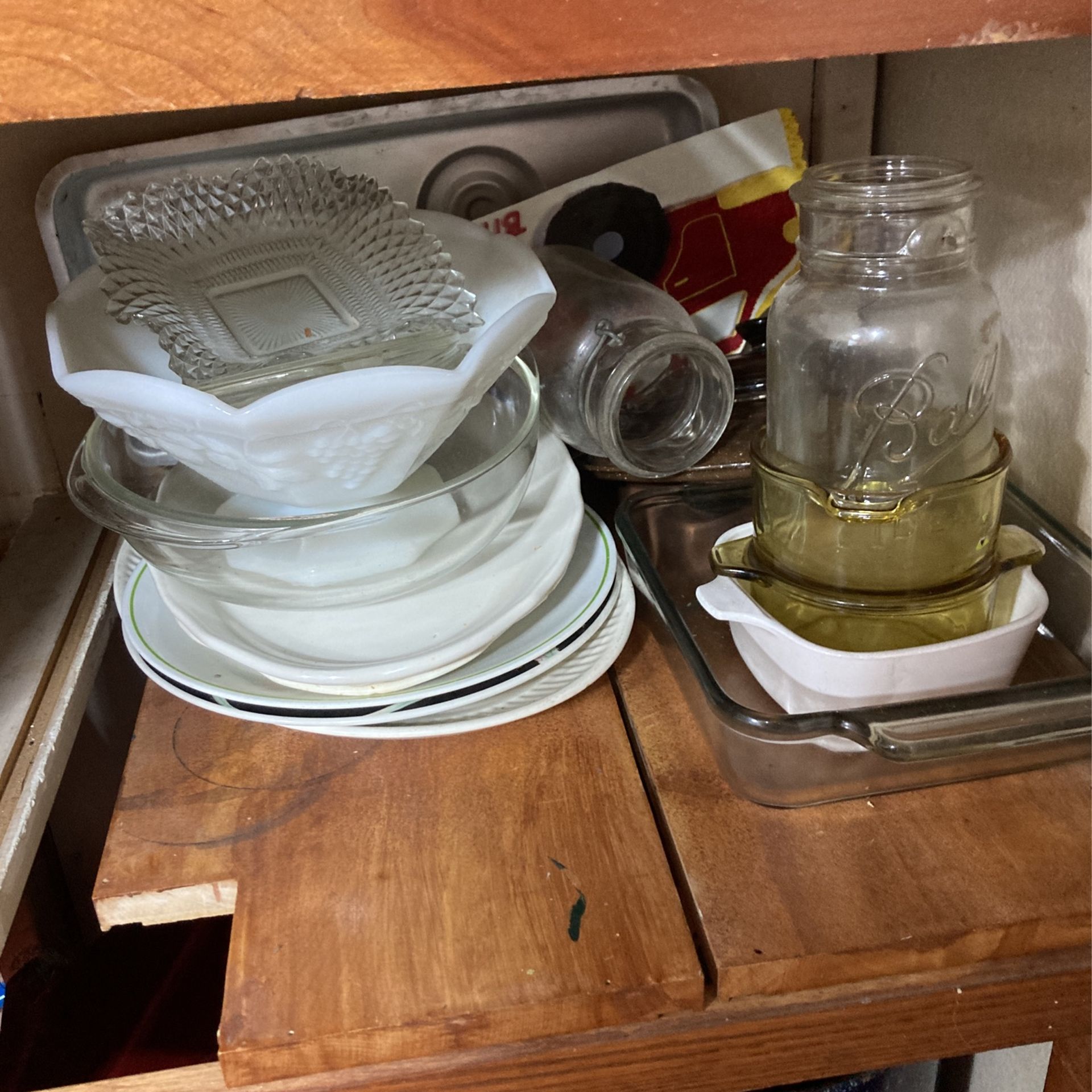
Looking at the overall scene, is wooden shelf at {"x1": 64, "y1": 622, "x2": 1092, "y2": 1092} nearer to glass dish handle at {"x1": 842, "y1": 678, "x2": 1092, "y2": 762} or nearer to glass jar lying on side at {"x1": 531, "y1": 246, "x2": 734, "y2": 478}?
glass dish handle at {"x1": 842, "y1": 678, "x2": 1092, "y2": 762}

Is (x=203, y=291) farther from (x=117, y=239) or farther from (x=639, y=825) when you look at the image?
(x=639, y=825)

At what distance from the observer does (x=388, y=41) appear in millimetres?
283

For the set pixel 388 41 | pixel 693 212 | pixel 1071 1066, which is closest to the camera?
pixel 388 41

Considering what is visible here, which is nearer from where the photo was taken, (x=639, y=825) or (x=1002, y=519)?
(x=639, y=825)

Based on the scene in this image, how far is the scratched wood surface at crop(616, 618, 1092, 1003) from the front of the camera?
0.34 meters

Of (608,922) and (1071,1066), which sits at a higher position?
(608,922)

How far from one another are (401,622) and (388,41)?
0.26 metres

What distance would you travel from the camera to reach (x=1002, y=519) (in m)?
0.50

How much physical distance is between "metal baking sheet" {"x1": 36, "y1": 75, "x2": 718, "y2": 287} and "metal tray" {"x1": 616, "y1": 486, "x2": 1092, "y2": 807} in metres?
0.29

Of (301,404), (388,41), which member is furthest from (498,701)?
(388,41)

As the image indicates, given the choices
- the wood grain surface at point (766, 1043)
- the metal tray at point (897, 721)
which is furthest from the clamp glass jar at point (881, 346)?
the wood grain surface at point (766, 1043)

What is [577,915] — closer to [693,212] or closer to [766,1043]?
[766,1043]

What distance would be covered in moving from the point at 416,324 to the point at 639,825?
0.90 feet

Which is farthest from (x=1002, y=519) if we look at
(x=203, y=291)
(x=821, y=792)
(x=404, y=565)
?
(x=203, y=291)
